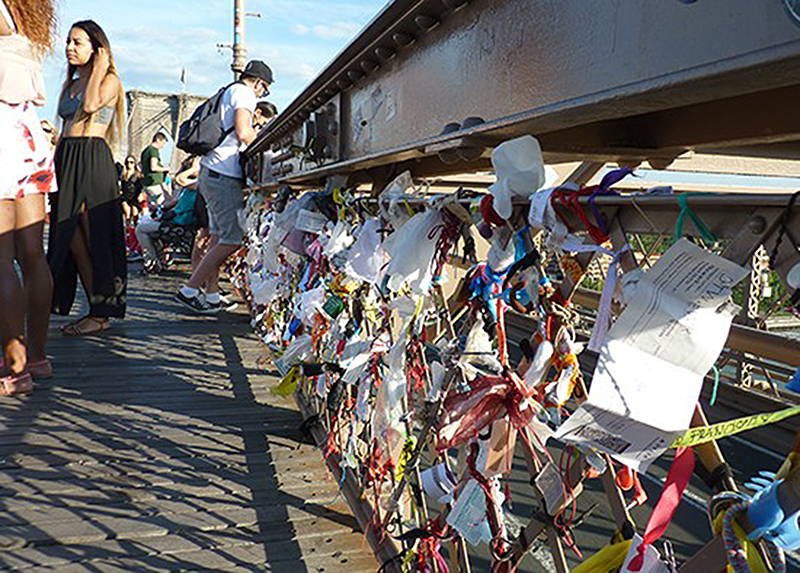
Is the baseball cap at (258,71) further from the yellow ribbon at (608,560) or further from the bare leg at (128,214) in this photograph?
the bare leg at (128,214)

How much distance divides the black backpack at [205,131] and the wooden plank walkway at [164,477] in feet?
5.61

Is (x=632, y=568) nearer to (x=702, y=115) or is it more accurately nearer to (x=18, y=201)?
(x=702, y=115)

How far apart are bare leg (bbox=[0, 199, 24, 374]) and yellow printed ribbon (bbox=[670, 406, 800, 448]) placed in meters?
3.19

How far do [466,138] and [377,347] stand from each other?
81 centimetres

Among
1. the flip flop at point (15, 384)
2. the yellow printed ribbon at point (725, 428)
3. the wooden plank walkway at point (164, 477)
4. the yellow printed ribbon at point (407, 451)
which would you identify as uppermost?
the yellow printed ribbon at point (725, 428)

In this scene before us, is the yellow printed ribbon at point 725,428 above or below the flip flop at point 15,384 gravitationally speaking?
above

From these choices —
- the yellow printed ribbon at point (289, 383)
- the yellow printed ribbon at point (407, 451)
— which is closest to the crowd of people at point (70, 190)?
the yellow printed ribbon at point (289, 383)

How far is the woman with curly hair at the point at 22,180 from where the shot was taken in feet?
9.96

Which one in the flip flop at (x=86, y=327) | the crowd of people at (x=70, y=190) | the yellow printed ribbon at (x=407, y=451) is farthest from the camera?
the flip flop at (x=86, y=327)

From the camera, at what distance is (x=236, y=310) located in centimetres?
562

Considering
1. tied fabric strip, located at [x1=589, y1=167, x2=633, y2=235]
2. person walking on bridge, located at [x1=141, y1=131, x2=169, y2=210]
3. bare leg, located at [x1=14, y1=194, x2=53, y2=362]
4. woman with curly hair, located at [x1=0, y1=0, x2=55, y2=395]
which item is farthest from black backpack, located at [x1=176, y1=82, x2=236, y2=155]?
person walking on bridge, located at [x1=141, y1=131, x2=169, y2=210]

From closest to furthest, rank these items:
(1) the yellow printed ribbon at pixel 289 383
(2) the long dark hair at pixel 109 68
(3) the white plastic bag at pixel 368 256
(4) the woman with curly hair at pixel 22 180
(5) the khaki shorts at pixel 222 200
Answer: (3) the white plastic bag at pixel 368 256 < (1) the yellow printed ribbon at pixel 289 383 < (4) the woman with curly hair at pixel 22 180 < (2) the long dark hair at pixel 109 68 < (5) the khaki shorts at pixel 222 200

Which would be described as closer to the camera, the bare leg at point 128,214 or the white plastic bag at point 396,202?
the white plastic bag at point 396,202

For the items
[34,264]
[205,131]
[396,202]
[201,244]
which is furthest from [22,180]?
[201,244]
